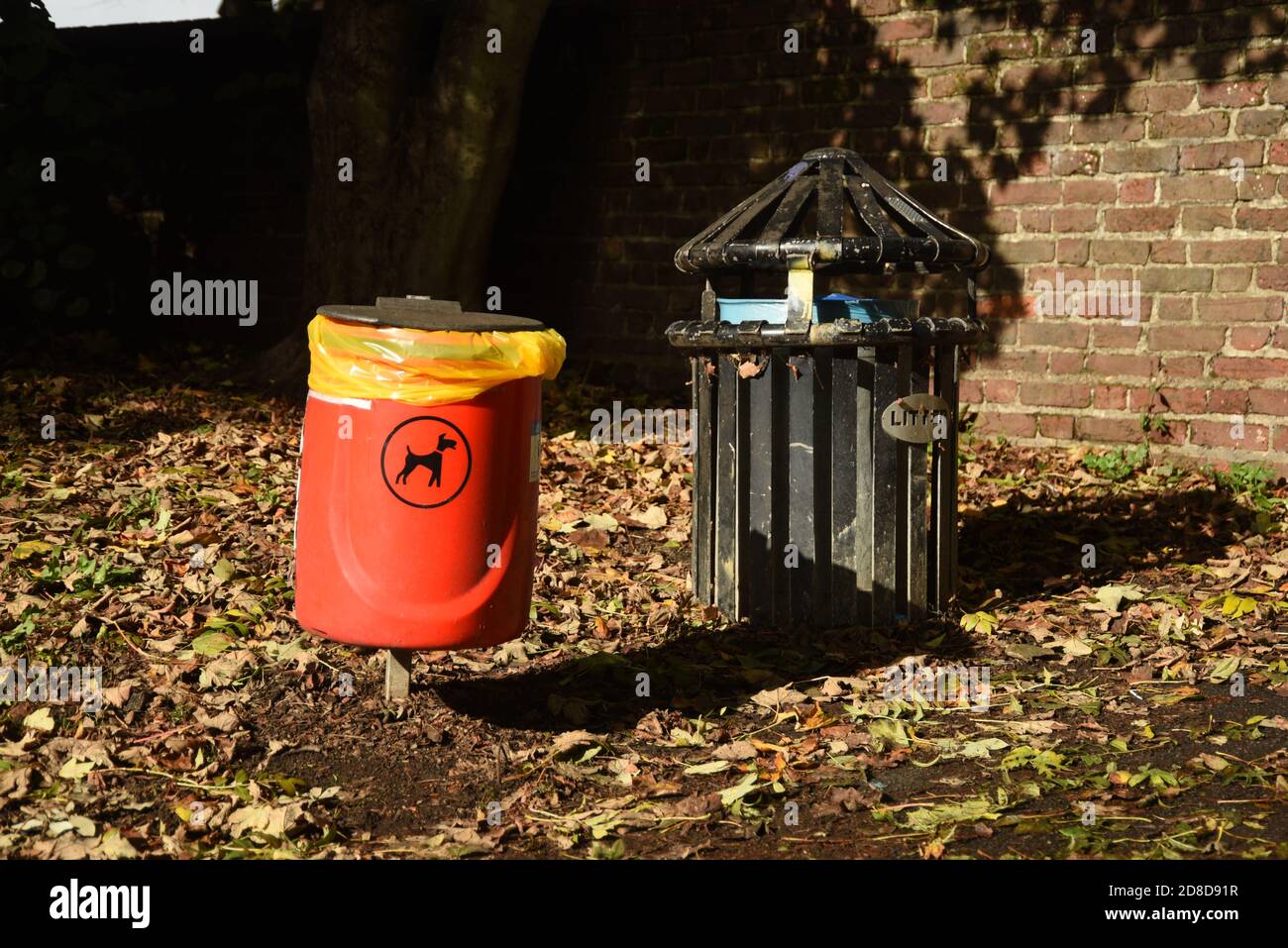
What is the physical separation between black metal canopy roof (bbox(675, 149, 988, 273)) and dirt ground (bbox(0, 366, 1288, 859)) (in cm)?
127

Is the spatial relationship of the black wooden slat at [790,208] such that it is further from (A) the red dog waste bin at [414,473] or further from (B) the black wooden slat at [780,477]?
(A) the red dog waste bin at [414,473]

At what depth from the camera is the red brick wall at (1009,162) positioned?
6.70 meters

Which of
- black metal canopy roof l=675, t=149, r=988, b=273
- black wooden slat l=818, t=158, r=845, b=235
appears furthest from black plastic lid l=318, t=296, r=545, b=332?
black wooden slat l=818, t=158, r=845, b=235

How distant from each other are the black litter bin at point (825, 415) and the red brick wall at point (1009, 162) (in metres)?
2.52

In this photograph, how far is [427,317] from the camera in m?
3.71

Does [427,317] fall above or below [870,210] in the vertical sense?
below

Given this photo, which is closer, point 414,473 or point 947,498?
point 414,473

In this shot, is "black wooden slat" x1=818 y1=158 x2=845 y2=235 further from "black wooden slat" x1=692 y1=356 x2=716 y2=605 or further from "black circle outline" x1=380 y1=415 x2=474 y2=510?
"black circle outline" x1=380 y1=415 x2=474 y2=510

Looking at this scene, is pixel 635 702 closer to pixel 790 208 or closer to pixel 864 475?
pixel 864 475

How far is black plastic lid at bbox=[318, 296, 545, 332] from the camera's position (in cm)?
362

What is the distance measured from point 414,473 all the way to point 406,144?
4761 mm

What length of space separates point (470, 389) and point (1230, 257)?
461 cm

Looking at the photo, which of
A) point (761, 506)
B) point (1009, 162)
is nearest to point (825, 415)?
point (761, 506)

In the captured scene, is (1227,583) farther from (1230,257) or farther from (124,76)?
(124,76)
